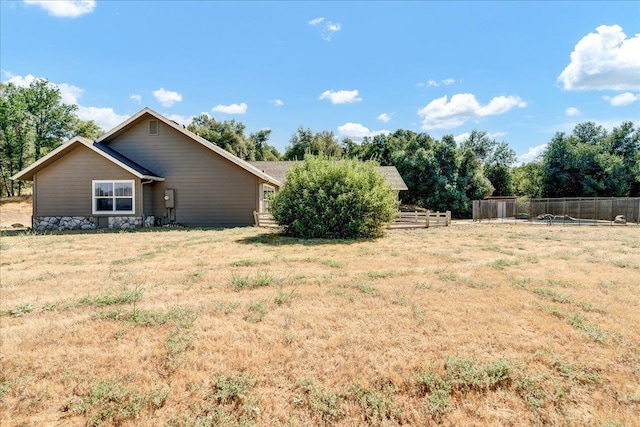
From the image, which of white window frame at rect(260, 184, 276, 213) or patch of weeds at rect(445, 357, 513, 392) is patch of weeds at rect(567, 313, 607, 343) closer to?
patch of weeds at rect(445, 357, 513, 392)

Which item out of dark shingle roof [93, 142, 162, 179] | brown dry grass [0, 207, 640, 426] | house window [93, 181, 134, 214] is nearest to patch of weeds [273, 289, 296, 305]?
brown dry grass [0, 207, 640, 426]

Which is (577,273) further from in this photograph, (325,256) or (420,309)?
(325,256)

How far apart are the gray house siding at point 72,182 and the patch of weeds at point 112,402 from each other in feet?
44.9

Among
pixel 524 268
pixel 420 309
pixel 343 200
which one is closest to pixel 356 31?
pixel 343 200

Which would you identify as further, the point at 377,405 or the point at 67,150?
the point at 67,150

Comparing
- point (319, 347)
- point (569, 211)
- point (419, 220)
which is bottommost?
point (319, 347)

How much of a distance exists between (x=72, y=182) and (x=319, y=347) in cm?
1633

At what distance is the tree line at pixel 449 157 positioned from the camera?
28.7 metres

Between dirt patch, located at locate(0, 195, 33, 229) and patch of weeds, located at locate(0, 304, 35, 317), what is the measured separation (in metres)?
21.3

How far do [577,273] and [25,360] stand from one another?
28.8 ft

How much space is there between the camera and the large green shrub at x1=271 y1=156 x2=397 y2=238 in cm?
1138

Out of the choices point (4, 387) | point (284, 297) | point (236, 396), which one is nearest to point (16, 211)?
point (4, 387)

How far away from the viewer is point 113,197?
14.8 metres

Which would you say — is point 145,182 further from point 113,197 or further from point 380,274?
point 380,274
